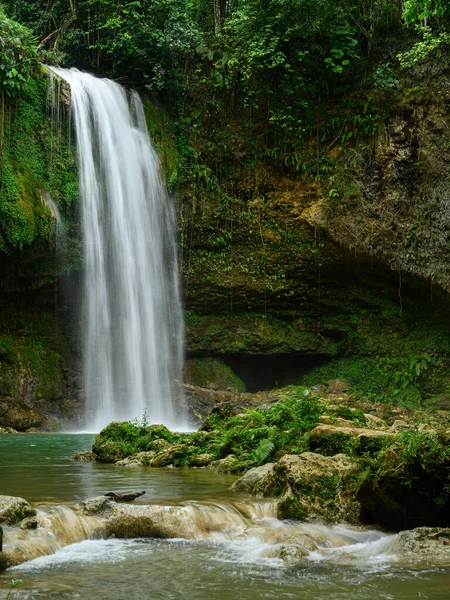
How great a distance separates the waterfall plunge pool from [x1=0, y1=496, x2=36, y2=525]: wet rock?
0.83 ft

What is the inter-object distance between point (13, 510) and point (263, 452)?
3768 millimetres

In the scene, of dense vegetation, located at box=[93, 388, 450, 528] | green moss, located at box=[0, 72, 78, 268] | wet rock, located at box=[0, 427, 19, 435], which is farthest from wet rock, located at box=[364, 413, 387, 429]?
green moss, located at box=[0, 72, 78, 268]

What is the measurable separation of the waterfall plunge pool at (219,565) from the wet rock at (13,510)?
10.0 inches

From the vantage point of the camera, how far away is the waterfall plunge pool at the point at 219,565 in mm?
3992

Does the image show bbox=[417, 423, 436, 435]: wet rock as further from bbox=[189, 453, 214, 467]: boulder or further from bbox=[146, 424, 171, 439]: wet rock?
bbox=[146, 424, 171, 439]: wet rock

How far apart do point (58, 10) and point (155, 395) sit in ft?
40.4

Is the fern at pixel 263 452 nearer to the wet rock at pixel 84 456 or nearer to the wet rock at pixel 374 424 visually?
the wet rock at pixel 374 424

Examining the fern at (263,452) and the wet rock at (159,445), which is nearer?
the fern at (263,452)

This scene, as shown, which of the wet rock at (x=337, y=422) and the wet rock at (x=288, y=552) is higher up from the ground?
the wet rock at (x=337, y=422)

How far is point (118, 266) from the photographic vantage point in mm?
18109

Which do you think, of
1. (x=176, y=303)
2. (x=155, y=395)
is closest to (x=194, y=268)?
(x=176, y=303)

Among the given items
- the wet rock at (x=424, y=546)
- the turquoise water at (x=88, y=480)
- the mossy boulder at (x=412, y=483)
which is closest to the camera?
the wet rock at (x=424, y=546)

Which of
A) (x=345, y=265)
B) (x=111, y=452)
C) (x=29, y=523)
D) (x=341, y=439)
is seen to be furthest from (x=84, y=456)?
(x=345, y=265)

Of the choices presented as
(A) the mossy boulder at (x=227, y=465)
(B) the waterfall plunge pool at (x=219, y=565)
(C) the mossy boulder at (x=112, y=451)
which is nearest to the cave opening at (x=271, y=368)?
(C) the mossy boulder at (x=112, y=451)
